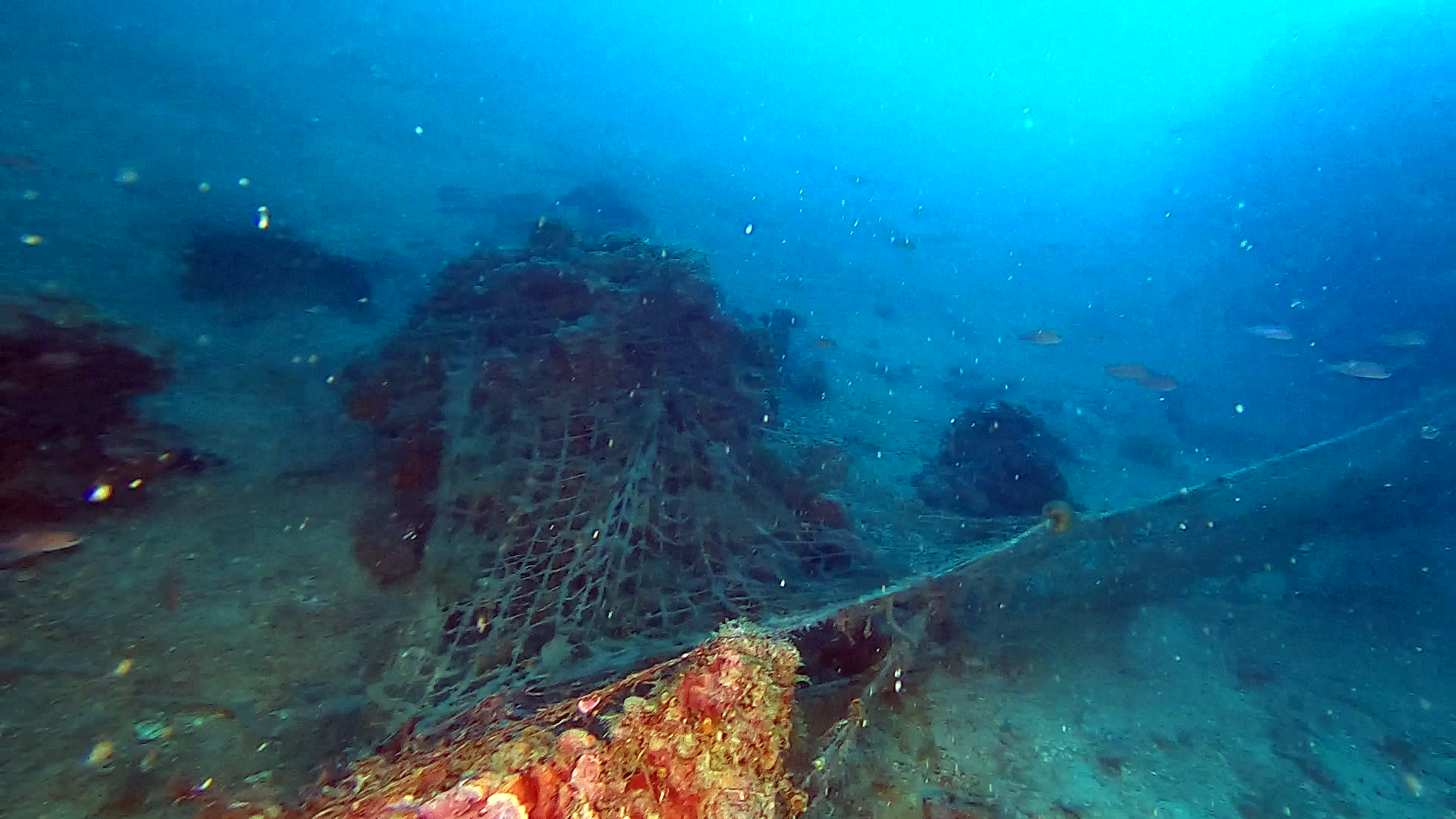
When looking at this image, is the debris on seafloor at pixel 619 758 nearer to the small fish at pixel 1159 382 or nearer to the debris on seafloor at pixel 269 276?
the debris on seafloor at pixel 269 276

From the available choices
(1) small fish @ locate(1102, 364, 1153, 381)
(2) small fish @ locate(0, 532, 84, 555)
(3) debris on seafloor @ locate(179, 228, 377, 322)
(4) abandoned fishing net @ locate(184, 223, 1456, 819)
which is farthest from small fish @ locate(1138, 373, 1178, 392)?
(2) small fish @ locate(0, 532, 84, 555)

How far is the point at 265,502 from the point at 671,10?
419 feet

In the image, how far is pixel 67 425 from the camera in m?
5.38

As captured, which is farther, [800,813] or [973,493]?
[973,493]

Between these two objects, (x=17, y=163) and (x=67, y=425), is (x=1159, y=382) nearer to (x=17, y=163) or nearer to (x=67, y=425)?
(x=67, y=425)

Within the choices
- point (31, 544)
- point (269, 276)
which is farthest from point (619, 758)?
point (269, 276)

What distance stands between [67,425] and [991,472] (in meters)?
11.7

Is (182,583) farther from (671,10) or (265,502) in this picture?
(671,10)

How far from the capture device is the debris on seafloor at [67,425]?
466cm

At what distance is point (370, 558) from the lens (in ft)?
16.9

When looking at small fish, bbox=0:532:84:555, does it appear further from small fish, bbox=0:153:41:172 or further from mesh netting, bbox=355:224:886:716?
small fish, bbox=0:153:41:172

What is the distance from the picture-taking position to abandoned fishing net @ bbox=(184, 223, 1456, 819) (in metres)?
2.39

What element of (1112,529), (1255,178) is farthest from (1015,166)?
(1112,529)

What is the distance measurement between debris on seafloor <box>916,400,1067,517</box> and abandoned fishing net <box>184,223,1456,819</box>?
344 cm
